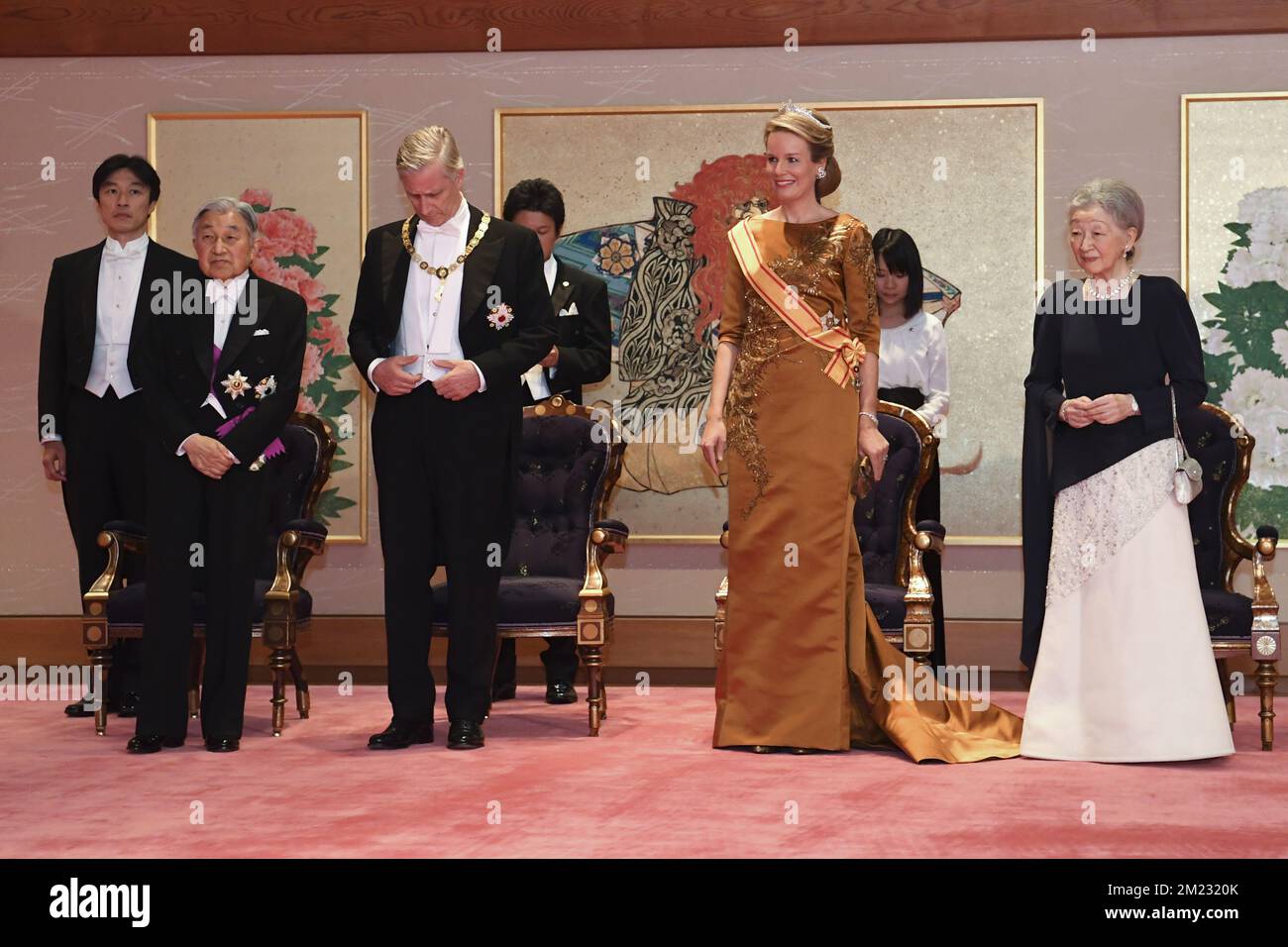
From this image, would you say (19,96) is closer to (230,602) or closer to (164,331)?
(164,331)

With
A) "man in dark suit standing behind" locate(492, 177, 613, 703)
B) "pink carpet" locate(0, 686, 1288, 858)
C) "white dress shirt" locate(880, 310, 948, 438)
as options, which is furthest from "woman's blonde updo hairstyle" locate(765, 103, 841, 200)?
"pink carpet" locate(0, 686, 1288, 858)

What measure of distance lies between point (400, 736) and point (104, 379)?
1870 millimetres

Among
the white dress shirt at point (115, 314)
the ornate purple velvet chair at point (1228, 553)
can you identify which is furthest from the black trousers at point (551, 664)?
the ornate purple velvet chair at point (1228, 553)

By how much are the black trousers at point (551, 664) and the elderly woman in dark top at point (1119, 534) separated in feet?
6.44

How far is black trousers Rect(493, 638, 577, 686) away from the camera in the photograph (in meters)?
6.10

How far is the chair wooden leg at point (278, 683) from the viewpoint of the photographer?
5.19 meters

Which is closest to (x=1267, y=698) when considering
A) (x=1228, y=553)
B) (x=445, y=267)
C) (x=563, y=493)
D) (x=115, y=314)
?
(x=1228, y=553)

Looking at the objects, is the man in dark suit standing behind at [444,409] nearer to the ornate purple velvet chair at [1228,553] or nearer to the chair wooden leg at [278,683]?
the chair wooden leg at [278,683]

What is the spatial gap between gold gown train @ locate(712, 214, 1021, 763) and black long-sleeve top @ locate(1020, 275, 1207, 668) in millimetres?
521

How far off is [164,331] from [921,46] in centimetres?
357

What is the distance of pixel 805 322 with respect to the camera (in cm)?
475

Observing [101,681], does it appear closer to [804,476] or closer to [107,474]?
[107,474]

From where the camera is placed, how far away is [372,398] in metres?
6.99

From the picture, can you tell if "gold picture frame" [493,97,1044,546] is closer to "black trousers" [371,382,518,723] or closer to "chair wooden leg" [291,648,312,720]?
"chair wooden leg" [291,648,312,720]
